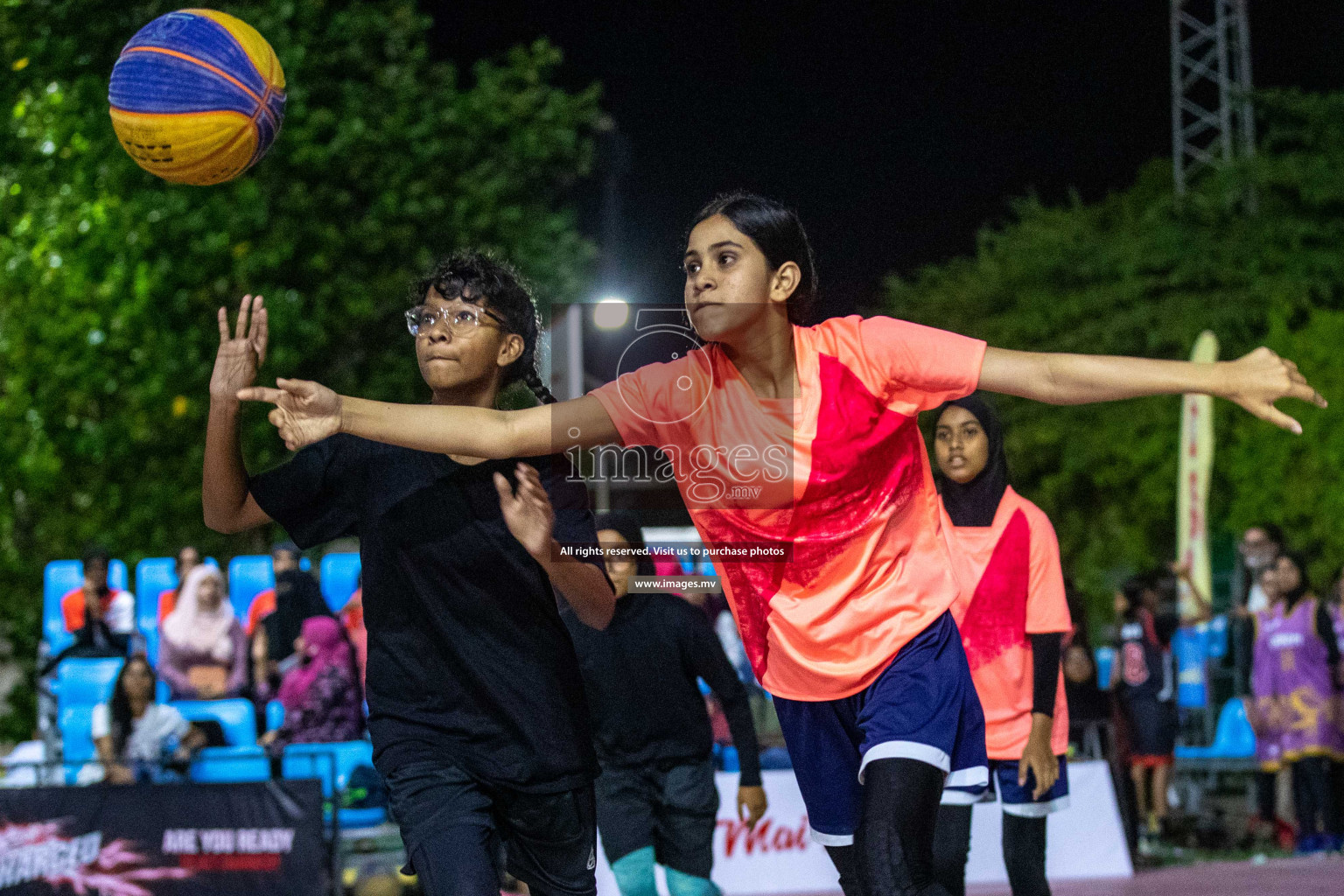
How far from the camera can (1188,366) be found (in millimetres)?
3555

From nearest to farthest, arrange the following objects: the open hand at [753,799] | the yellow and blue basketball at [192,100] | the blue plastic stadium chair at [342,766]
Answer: the yellow and blue basketball at [192,100]
the open hand at [753,799]
the blue plastic stadium chair at [342,766]

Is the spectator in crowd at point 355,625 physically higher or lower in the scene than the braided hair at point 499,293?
lower

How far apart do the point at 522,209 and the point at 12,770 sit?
1395 centimetres

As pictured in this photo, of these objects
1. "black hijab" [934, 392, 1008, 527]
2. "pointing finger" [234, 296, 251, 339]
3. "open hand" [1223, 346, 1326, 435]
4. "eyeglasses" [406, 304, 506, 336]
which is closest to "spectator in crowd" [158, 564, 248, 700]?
"black hijab" [934, 392, 1008, 527]

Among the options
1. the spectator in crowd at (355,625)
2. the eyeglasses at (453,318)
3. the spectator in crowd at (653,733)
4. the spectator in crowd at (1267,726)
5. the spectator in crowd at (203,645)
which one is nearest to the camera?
the eyeglasses at (453,318)

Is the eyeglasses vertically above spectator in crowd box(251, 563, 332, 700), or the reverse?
the eyeglasses

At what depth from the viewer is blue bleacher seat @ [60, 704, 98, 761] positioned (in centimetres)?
1193

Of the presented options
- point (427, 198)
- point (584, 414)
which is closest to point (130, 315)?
point (427, 198)

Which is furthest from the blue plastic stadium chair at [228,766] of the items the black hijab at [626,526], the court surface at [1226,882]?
the court surface at [1226,882]

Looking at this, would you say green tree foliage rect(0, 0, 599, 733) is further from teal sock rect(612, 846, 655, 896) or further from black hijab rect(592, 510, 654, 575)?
teal sock rect(612, 846, 655, 896)

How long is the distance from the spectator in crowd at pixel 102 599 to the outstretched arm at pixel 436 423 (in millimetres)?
9260

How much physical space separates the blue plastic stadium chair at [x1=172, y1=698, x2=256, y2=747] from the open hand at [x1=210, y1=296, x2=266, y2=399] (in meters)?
8.35

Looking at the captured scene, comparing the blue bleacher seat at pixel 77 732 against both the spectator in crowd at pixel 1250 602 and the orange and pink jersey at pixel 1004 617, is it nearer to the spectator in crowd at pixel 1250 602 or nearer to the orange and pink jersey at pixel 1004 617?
the orange and pink jersey at pixel 1004 617

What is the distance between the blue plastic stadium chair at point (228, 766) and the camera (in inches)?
389
